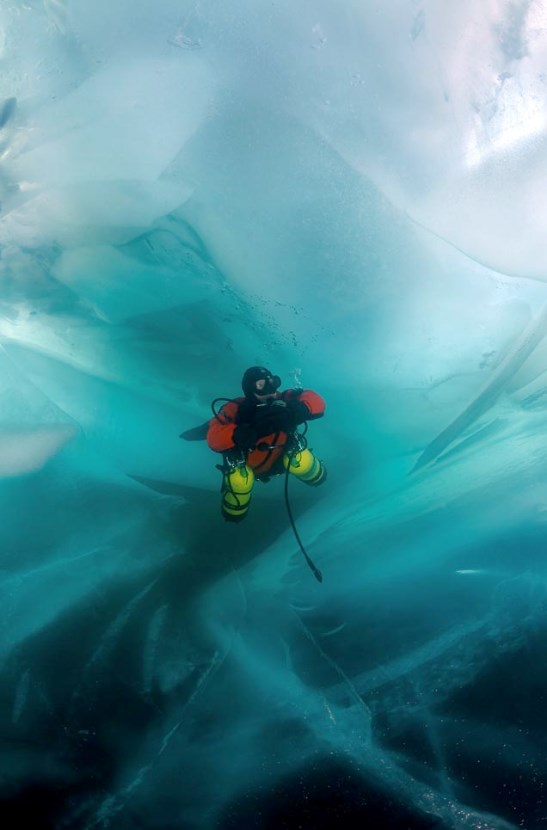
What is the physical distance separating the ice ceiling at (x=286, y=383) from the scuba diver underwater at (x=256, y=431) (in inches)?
20.5

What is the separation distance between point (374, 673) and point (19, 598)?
7.48 feet

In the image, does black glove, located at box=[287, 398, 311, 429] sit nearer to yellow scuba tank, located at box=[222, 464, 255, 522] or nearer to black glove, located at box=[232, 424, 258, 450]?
black glove, located at box=[232, 424, 258, 450]

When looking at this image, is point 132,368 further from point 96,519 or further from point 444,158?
point 444,158

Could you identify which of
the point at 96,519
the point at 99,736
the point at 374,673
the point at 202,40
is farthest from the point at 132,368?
the point at 374,673

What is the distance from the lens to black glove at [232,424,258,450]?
9.11 ft

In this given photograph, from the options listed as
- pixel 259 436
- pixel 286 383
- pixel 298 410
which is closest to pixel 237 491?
pixel 259 436

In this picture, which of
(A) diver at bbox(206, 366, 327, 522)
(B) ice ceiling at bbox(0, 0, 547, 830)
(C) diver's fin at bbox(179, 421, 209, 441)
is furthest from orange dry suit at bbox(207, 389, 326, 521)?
(B) ice ceiling at bbox(0, 0, 547, 830)

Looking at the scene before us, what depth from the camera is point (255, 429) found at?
2828mm

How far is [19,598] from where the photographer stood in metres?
2.94

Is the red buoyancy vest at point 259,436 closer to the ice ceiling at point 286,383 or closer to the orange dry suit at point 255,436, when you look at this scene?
the orange dry suit at point 255,436

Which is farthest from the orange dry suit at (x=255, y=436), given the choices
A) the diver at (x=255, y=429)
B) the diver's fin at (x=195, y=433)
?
the diver's fin at (x=195, y=433)

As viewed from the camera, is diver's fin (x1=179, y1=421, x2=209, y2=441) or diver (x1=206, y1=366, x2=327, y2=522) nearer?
diver (x1=206, y1=366, x2=327, y2=522)

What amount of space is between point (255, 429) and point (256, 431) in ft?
0.05

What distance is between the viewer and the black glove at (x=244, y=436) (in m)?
2.78
